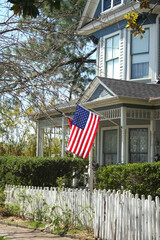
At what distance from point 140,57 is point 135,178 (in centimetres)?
788

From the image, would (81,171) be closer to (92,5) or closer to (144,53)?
(144,53)

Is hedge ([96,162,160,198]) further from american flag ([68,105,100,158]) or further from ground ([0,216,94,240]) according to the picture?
ground ([0,216,94,240])

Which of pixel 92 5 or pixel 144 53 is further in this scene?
pixel 92 5

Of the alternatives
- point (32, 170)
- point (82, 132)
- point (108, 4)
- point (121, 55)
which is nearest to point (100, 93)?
point (121, 55)

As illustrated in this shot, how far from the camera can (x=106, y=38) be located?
17875 millimetres

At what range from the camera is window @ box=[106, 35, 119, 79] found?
1730cm

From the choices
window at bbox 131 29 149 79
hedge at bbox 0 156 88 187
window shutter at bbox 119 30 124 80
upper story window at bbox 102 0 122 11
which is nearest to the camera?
hedge at bbox 0 156 88 187

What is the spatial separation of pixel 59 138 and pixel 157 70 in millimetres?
11382

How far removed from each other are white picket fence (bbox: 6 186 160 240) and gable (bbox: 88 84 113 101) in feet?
18.3

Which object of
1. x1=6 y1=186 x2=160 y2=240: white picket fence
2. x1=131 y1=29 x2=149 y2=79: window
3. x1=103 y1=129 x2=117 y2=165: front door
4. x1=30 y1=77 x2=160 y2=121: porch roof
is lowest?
x1=6 y1=186 x2=160 y2=240: white picket fence

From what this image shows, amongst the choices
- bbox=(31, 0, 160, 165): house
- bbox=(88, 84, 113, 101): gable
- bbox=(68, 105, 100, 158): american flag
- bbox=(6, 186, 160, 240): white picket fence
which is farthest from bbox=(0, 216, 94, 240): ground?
bbox=(88, 84, 113, 101): gable

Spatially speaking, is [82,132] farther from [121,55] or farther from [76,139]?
[121,55]

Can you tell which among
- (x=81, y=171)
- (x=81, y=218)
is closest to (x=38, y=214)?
(x=81, y=218)

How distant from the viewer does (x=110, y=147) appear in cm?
1731
